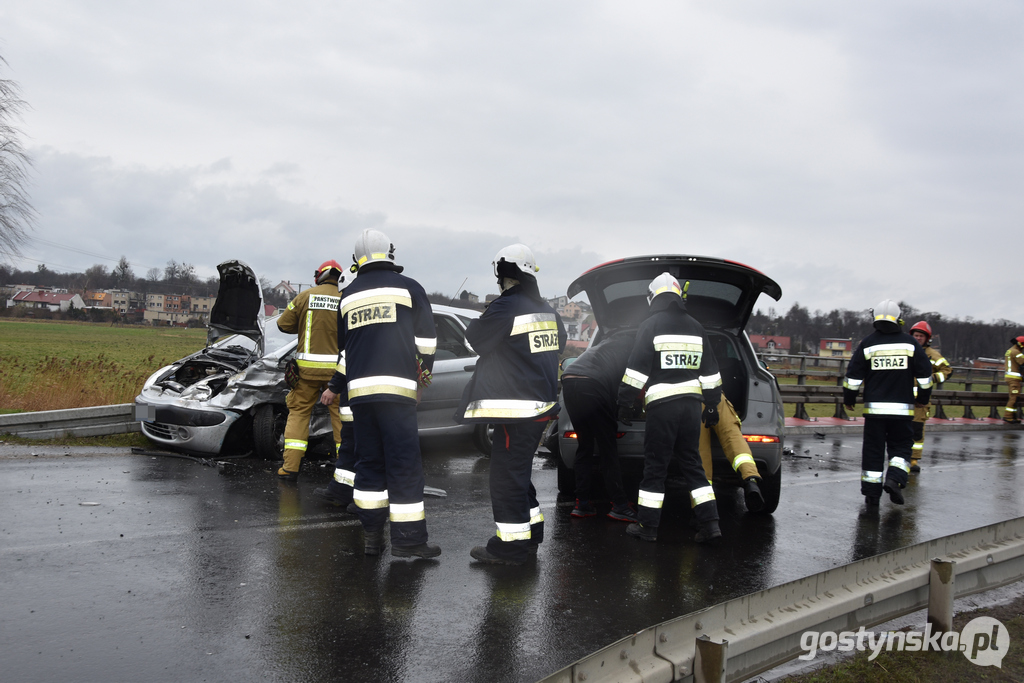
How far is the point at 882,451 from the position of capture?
7.05 metres

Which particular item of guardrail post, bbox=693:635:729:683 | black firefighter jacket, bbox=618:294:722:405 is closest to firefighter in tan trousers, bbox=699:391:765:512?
black firefighter jacket, bbox=618:294:722:405

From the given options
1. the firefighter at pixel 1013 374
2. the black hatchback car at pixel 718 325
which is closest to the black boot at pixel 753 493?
the black hatchback car at pixel 718 325

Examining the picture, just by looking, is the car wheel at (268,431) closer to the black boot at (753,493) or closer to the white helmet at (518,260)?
the white helmet at (518,260)

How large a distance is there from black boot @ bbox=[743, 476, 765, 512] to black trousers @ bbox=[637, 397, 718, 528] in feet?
1.68

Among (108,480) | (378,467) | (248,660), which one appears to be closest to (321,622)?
(248,660)

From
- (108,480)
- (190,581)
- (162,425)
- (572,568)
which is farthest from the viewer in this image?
(162,425)

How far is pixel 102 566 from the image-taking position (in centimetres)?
418

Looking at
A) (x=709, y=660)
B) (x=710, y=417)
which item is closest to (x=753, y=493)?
(x=710, y=417)

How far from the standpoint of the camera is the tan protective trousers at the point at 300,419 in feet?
Result: 21.9

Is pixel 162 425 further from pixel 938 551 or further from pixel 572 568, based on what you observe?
pixel 938 551

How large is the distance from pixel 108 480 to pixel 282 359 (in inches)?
81.9

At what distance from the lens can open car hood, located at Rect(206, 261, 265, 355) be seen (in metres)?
8.38

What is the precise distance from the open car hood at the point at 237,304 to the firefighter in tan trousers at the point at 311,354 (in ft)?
5.54

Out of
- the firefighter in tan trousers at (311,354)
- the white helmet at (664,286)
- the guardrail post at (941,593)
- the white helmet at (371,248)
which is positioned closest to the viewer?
the guardrail post at (941,593)
